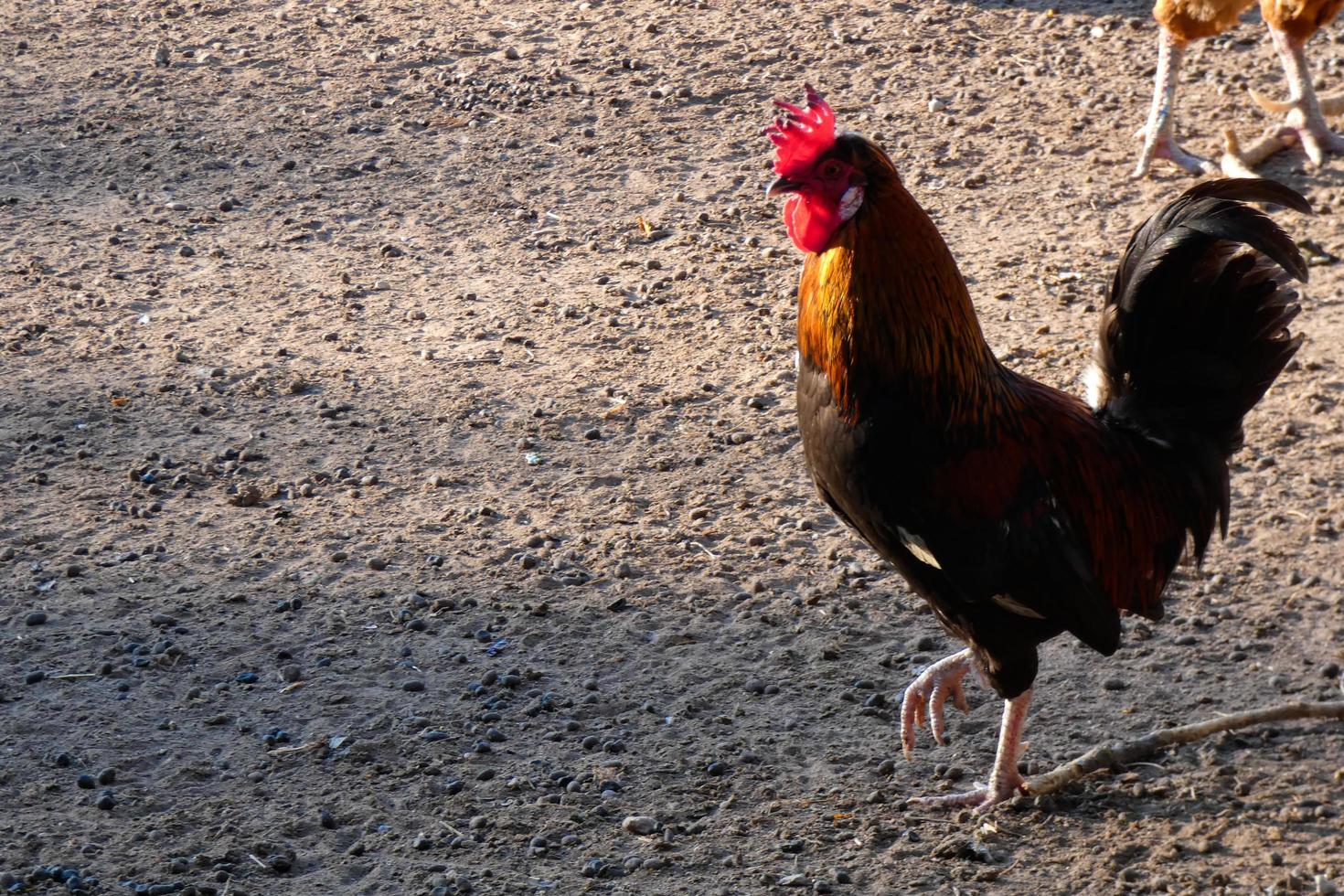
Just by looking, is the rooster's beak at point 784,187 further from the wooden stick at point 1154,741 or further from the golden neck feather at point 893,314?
the wooden stick at point 1154,741

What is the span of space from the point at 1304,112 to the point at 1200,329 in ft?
14.1

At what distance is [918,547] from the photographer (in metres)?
3.81

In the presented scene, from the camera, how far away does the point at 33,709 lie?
187 inches

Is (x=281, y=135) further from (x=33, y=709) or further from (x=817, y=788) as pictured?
(x=817, y=788)

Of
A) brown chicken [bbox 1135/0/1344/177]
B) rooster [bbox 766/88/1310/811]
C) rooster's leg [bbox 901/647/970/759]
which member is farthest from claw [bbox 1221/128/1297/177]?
rooster's leg [bbox 901/647/970/759]

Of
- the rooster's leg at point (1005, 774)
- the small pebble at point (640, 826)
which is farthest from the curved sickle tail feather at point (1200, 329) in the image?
the small pebble at point (640, 826)

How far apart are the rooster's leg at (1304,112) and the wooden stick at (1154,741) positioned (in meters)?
→ 4.32

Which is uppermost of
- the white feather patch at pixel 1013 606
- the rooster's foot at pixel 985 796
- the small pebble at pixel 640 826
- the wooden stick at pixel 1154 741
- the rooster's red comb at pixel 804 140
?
the rooster's red comb at pixel 804 140

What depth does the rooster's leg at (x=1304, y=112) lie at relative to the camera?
7.50 m

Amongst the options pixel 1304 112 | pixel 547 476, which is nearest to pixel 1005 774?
pixel 547 476

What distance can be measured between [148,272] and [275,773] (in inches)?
160

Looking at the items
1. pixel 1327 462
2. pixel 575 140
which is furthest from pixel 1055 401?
pixel 575 140

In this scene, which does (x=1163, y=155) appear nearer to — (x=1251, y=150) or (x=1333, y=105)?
(x=1251, y=150)

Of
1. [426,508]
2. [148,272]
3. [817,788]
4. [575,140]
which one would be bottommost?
[817,788]
